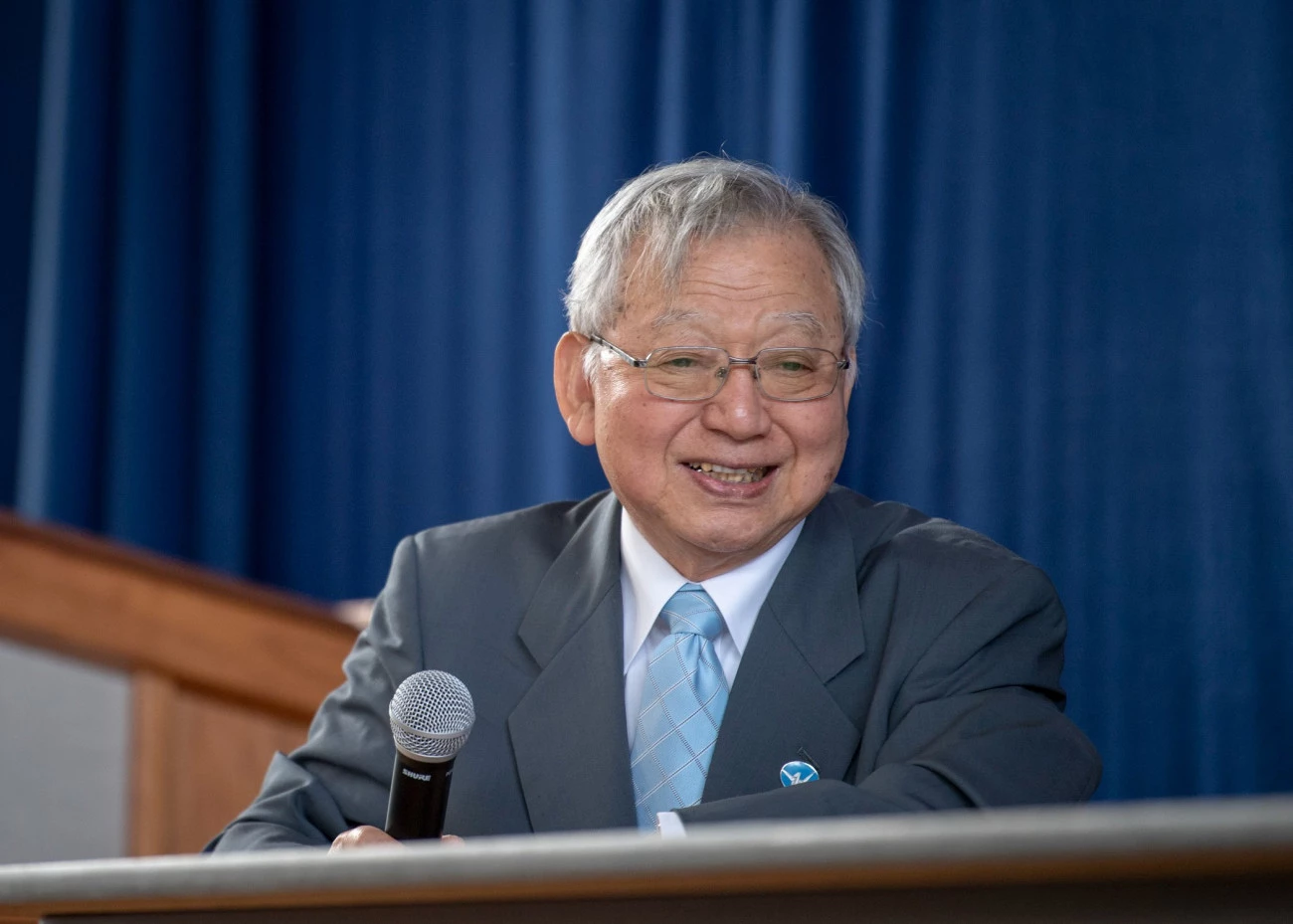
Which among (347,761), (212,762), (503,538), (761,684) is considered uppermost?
(503,538)

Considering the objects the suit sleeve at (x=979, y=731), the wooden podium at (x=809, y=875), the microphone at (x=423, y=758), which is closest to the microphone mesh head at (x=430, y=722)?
the microphone at (x=423, y=758)

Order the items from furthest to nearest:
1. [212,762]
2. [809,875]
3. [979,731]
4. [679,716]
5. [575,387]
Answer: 1. [212,762]
2. [575,387]
3. [679,716]
4. [979,731]
5. [809,875]

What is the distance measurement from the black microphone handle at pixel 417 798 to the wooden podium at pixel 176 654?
5.96 ft

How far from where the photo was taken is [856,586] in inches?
77.3

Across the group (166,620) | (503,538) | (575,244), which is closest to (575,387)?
(503,538)

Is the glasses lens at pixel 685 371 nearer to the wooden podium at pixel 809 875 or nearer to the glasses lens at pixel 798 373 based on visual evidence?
the glasses lens at pixel 798 373

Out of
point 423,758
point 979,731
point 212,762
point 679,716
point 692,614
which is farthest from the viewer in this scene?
point 212,762

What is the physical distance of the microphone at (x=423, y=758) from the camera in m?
1.42

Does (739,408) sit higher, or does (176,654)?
A: (739,408)

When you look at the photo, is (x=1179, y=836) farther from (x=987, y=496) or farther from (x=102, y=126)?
(x=102, y=126)

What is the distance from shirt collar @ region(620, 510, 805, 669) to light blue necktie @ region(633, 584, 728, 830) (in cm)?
3

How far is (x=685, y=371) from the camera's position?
1.94m

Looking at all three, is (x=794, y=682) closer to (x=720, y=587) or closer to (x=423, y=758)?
(x=720, y=587)

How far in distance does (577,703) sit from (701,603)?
0.72 ft
